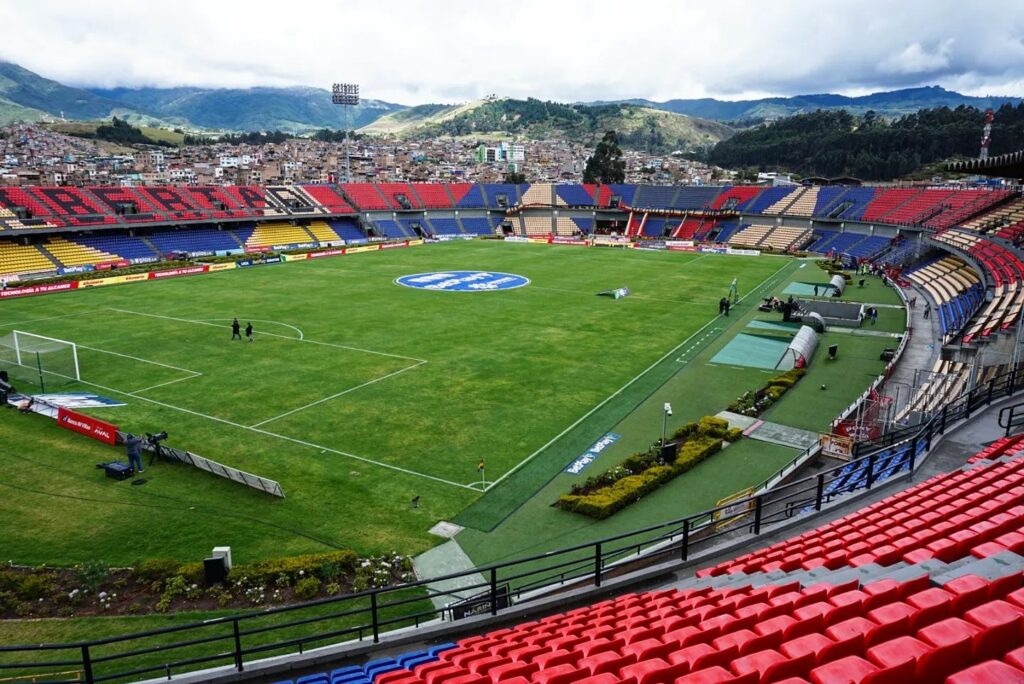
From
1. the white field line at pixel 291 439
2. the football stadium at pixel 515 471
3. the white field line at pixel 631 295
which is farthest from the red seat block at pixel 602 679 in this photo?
the white field line at pixel 631 295

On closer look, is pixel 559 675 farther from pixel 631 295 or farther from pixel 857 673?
pixel 631 295

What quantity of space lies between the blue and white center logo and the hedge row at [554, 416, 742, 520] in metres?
36.0

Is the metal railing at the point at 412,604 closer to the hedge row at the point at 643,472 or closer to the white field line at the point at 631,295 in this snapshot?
the hedge row at the point at 643,472

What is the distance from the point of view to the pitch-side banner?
26406 mm

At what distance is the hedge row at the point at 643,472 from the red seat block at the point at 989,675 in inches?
614

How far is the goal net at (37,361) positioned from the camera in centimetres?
3436

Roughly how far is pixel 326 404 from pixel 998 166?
46046 millimetres

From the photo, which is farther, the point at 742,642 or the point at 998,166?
the point at 998,166

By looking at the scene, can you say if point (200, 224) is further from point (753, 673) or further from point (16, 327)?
point (753, 673)

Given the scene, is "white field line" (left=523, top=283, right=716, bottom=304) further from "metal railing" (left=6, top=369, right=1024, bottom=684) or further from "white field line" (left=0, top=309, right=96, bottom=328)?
"metal railing" (left=6, top=369, right=1024, bottom=684)

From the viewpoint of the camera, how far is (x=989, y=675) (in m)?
5.45

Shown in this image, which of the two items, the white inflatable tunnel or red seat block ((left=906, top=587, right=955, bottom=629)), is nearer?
red seat block ((left=906, top=587, right=955, bottom=629))

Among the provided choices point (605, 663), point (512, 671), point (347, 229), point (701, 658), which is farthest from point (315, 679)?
point (347, 229)

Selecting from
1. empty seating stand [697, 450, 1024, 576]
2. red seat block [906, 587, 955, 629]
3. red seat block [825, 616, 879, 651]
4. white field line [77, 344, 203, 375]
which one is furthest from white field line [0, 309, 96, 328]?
red seat block [906, 587, 955, 629]
